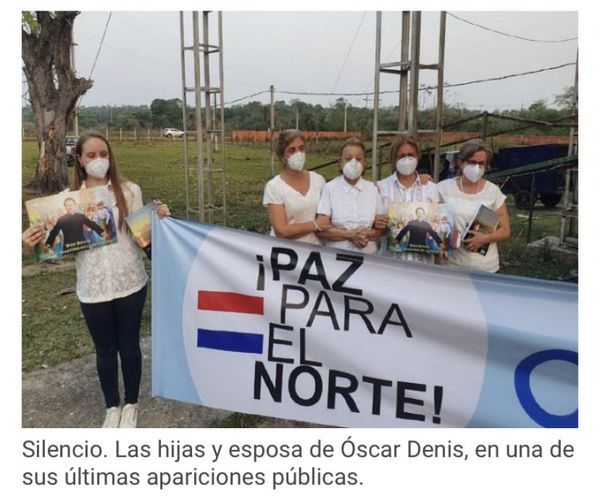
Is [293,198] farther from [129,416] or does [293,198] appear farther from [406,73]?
[406,73]

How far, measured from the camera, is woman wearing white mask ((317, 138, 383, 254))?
10.1 feet

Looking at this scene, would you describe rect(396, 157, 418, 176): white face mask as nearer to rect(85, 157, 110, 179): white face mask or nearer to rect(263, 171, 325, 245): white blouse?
rect(263, 171, 325, 245): white blouse

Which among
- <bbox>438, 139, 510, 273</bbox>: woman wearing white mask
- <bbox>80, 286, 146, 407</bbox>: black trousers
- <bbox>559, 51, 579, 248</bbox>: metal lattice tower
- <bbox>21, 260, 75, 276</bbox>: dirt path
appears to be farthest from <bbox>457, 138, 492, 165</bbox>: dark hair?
<bbox>21, 260, 75, 276</bbox>: dirt path

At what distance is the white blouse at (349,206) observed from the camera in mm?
3109

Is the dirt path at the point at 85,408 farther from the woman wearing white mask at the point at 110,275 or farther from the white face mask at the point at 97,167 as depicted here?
the white face mask at the point at 97,167

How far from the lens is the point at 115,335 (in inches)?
118

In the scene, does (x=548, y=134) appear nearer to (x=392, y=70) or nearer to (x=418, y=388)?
(x=392, y=70)

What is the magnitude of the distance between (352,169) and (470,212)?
0.70 metres

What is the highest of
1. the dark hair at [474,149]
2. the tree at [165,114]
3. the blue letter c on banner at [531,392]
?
the tree at [165,114]

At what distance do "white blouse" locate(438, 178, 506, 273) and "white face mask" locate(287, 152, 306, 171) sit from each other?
0.83m

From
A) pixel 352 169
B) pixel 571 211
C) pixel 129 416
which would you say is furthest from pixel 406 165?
pixel 571 211

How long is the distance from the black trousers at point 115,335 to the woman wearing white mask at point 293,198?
87 cm

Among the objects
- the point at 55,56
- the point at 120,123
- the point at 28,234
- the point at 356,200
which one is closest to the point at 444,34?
the point at 356,200

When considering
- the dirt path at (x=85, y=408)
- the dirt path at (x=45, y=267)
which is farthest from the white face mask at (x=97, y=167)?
the dirt path at (x=45, y=267)
